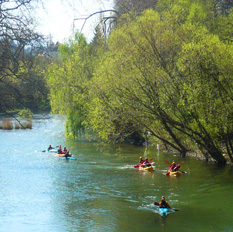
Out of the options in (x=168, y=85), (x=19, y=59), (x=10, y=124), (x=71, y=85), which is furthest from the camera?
(x=10, y=124)

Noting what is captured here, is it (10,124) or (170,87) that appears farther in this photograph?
(10,124)

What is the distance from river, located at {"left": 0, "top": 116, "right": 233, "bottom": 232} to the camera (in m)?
14.0

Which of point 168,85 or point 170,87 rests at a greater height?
point 168,85

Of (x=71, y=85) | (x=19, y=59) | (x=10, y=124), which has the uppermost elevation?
(x=71, y=85)

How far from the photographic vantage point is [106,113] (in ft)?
75.9

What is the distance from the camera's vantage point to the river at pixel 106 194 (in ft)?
46.1

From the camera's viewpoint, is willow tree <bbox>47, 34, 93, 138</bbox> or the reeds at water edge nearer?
willow tree <bbox>47, 34, 93, 138</bbox>

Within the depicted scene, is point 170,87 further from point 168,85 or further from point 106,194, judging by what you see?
point 106,194

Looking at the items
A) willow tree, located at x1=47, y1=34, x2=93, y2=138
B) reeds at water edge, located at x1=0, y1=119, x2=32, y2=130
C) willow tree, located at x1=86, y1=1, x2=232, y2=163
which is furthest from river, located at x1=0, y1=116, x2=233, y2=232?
reeds at water edge, located at x1=0, y1=119, x2=32, y2=130

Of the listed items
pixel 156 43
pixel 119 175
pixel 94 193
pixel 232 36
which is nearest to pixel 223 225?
pixel 94 193

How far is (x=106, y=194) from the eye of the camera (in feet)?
58.4

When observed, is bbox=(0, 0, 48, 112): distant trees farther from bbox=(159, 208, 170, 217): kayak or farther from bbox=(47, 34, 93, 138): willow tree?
bbox=(47, 34, 93, 138): willow tree

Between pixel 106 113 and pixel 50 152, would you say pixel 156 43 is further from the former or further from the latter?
pixel 50 152

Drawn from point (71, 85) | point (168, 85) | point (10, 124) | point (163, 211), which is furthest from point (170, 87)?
point (10, 124)
